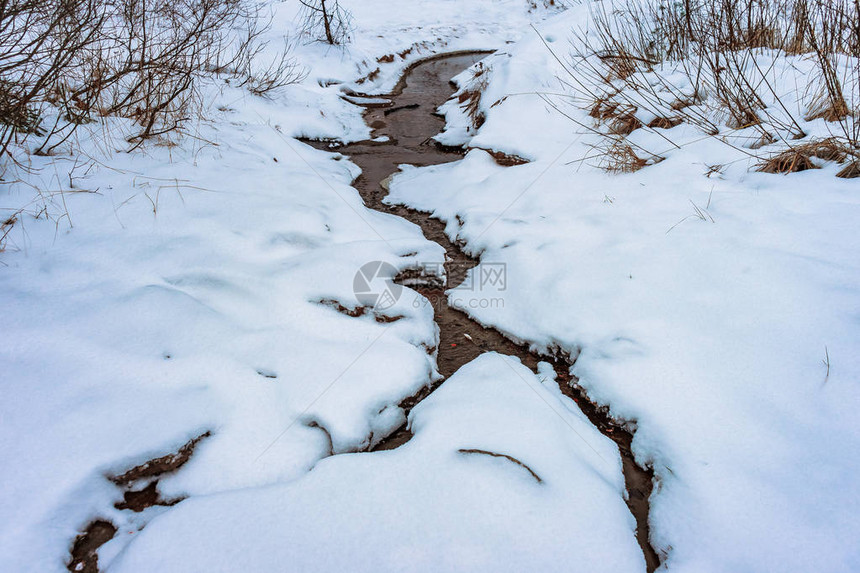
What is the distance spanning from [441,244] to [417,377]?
1.52 m

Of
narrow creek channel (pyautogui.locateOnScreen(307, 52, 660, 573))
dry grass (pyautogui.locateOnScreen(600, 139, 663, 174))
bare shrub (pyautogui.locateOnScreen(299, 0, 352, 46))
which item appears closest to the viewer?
narrow creek channel (pyautogui.locateOnScreen(307, 52, 660, 573))

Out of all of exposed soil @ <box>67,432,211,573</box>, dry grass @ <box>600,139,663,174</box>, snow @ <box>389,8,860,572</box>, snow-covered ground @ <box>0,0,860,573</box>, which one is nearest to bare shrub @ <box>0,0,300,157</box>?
snow-covered ground @ <box>0,0,860,573</box>

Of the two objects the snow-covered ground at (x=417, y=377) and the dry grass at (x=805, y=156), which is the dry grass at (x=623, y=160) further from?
the dry grass at (x=805, y=156)

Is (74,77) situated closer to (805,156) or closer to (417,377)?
(417,377)

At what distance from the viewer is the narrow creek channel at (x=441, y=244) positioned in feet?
5.52

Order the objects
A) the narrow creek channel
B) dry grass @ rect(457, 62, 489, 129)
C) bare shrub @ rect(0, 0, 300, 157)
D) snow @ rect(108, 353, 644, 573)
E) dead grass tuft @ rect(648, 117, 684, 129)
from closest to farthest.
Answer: snow @ rect(108, 353, 644, 573) < the narrow creek channel < bare shrub @ rect(0, 0, 300, 157) < dead grass tuft @ rect(648, 117, 684, 129) < dry grass @ rect(457, 62, 489, 129)

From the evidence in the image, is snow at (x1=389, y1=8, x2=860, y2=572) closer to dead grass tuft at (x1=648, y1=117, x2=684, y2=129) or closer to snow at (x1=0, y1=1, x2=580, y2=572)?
dead grass tuft at (x1=648, y1=117, x2=684, y2=129)

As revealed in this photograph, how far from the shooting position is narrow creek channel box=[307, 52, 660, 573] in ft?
5.52

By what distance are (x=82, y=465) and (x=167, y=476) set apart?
0.80ft

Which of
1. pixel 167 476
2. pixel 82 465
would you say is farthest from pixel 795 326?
pixel 82 465

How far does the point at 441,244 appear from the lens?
333 centimetres

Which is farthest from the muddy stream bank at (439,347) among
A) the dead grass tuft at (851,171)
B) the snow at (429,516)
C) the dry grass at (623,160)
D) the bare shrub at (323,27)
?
the bare shrub at (323,27)

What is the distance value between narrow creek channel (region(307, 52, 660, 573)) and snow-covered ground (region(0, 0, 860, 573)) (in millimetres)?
68

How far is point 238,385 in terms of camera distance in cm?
169
